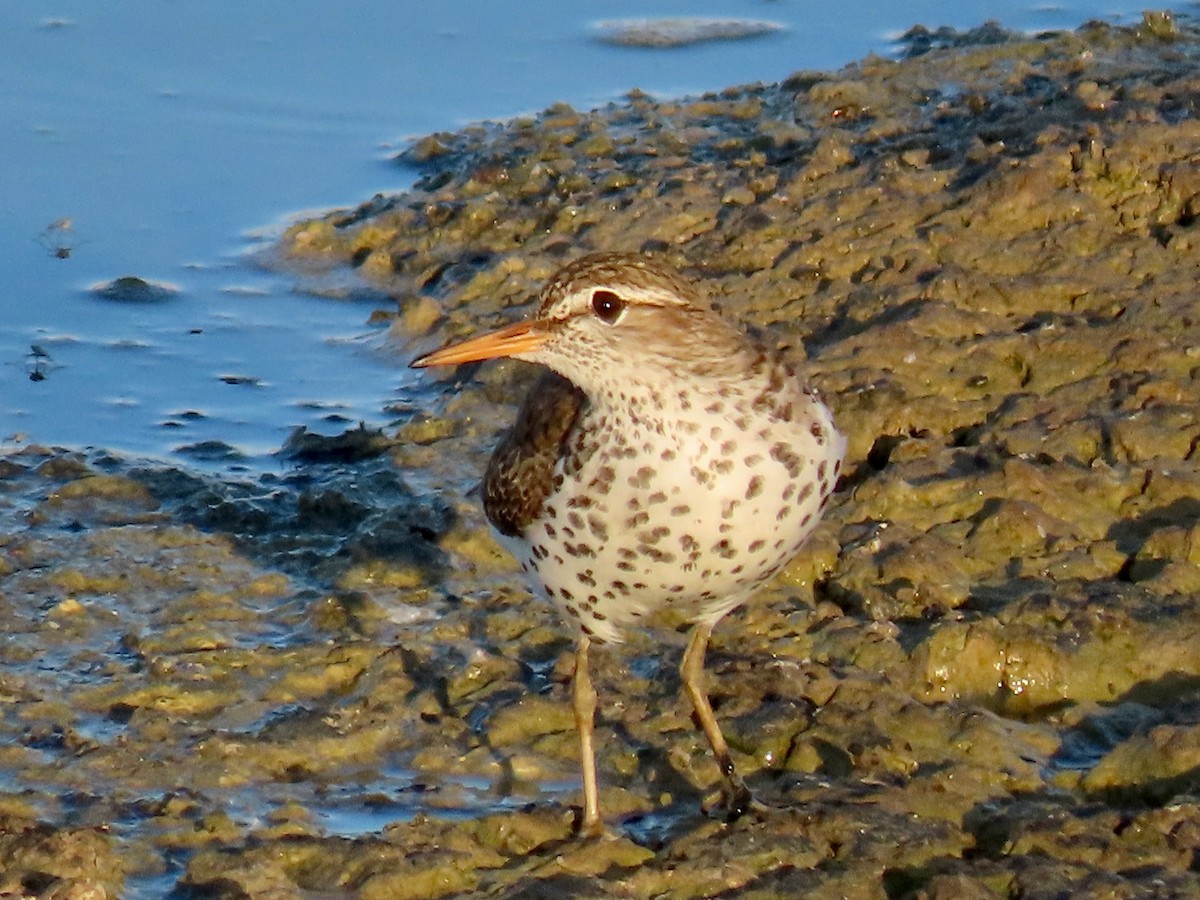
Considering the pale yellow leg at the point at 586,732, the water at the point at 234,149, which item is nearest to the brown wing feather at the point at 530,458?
the pale yellow leg at the point at 586,732

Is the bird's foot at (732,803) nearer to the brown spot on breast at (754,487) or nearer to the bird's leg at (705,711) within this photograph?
the bird's leg at (705,711)

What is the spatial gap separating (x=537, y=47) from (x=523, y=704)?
20.5 feet

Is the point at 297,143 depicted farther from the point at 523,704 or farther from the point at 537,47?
the point at 523,704

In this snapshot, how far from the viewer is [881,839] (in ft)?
16.0

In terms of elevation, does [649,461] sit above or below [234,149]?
below

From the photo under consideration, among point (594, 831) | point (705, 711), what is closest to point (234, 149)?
point (705, 711)

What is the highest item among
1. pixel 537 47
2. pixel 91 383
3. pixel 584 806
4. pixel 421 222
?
pixel 537 47

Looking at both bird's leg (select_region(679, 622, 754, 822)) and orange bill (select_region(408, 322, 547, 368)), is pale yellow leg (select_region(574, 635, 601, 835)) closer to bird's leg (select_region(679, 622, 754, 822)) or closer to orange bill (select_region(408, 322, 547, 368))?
bird's leg (select_region(679, 622, 754, 822))

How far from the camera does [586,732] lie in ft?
17.1

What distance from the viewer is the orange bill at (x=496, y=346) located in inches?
198

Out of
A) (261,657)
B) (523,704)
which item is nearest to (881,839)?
(523,704)

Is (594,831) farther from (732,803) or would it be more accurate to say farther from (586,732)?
(732,803)

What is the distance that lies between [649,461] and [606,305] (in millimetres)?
468

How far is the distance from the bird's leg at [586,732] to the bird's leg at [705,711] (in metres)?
0.26
